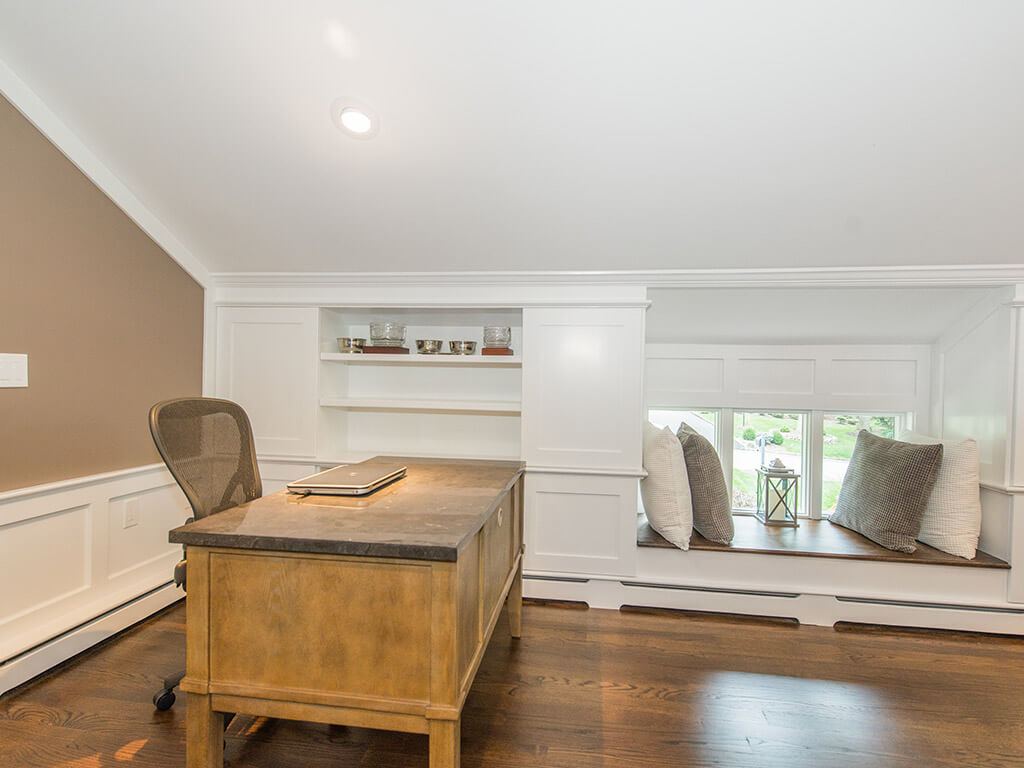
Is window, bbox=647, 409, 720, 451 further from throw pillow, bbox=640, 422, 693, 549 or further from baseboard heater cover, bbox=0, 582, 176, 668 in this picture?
baseboard heater cover, bbox=0, 582, 176, 668

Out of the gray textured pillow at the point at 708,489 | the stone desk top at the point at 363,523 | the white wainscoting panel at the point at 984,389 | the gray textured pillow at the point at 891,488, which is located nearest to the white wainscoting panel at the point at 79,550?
the stone desk top at the point at 363,523

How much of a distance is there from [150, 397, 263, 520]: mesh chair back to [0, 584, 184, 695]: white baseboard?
3.29 ft

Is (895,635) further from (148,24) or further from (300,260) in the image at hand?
(148,24)

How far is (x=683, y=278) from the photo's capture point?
A: 2.62 meters

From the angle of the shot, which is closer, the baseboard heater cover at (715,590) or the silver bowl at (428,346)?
the baseboard heater cover at (715,590)

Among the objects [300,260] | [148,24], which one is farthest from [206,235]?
[148,24]

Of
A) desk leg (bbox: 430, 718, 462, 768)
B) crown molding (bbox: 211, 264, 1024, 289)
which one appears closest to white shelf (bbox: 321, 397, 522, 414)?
crown molding (bbox: 211, 264, 1024, 289)

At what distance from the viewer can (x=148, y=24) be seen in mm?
1732

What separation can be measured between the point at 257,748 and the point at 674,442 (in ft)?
7.08

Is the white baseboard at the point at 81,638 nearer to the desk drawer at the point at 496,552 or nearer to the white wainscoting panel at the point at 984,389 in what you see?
the desk drawer at the point at 496,552

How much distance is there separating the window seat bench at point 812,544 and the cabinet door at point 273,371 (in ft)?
6.66

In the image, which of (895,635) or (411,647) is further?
(895,635)

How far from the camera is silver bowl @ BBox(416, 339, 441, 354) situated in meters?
2.94

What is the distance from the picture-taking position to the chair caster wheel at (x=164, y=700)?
1814mm
